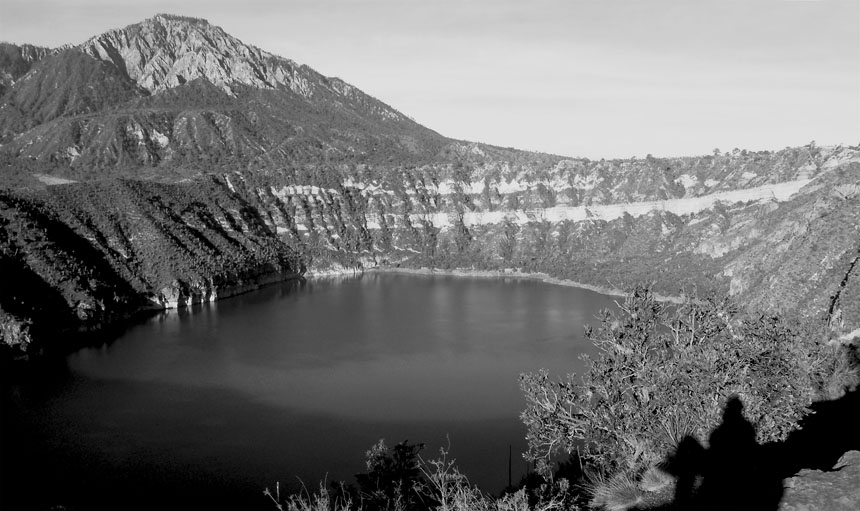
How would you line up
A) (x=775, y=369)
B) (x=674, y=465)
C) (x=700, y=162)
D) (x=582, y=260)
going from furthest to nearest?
(x=700, y=162), (x=582, y=260), (x=775, y=369), (x=674, y=465)

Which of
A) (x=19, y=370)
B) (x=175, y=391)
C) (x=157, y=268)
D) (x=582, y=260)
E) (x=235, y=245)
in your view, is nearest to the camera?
(x=175, y=391)

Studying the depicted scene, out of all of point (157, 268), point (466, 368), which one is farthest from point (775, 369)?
point (157, 268)

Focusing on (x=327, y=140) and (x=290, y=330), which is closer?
(x=290, y=330)

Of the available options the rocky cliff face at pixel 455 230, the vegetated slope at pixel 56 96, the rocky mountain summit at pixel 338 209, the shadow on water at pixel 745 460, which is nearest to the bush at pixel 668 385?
the shadow on water at pixel 745 460

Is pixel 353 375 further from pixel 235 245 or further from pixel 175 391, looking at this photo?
pixel 235 245

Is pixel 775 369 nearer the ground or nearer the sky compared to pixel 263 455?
nearer the sky

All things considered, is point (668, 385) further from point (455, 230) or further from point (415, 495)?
point (455, 230)
